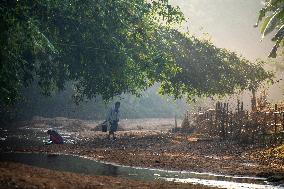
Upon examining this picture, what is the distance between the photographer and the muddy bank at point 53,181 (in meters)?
6.21

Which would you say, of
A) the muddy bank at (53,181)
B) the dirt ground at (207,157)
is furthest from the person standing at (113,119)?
the muddy bank at (53,181)

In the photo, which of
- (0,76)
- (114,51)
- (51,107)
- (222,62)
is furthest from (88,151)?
(51,107)

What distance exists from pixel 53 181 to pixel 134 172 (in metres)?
3.21

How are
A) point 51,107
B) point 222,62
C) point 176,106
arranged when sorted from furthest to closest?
point 176,106 → point 51,107 → point 222,62

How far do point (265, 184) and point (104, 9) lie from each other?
965 cm

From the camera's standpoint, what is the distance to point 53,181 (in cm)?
673

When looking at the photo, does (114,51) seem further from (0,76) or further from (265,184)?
(265,184)

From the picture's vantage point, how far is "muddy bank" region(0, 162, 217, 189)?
20.4ft

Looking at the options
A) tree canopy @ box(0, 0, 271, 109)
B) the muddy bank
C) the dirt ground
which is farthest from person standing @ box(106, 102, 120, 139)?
the muddy bank

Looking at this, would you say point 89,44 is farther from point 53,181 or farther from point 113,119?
point 53,181

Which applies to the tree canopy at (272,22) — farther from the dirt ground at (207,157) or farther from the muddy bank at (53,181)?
the muddy bank at (53,181)

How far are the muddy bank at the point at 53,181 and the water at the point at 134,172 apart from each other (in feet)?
3.22

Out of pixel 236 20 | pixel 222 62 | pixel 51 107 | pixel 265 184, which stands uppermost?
pixel 236 20

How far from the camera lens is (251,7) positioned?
87688 mm
